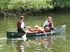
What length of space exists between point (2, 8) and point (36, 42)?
18.3 meters

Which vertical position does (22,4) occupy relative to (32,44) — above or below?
above

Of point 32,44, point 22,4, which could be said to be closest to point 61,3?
point 22,4

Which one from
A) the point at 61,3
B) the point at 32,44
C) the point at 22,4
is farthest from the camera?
the point at 61,3

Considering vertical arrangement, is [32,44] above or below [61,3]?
below

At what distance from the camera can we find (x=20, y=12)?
46969mm

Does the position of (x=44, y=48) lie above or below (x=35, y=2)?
below

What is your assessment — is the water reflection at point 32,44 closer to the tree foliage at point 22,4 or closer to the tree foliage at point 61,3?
the tree foliage at point 22,4

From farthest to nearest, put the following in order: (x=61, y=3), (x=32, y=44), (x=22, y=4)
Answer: (x=61, y=3) → (x=22, y=4) → (x=32, y=44)

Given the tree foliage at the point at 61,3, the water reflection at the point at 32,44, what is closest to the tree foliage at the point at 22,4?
the tree foliage at the point at 61,3

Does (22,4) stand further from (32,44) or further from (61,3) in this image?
(32,44)

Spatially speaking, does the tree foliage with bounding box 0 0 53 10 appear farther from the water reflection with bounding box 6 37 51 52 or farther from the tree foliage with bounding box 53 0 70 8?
the water reflection with bounding box 6 37 51 52

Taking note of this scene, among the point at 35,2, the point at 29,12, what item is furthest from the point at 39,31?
the point at 29,12

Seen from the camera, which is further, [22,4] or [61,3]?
[61,3]

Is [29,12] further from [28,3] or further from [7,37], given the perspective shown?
[7,37]
